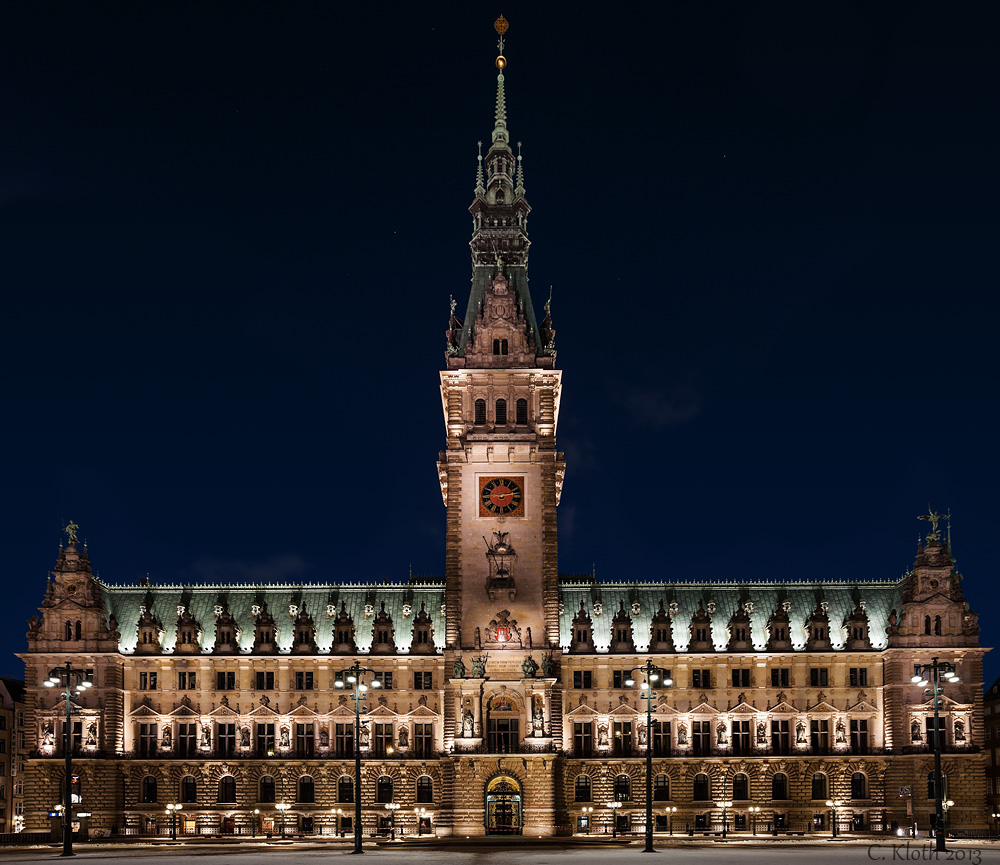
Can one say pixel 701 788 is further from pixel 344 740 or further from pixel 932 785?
pixel 344 740

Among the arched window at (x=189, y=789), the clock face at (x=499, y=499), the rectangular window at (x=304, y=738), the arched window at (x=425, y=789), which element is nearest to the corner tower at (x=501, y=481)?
the clock face at (x=499, y=499)

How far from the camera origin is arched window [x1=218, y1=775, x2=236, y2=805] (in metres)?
120

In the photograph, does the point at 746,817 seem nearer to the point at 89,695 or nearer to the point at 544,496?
the point at 544,496

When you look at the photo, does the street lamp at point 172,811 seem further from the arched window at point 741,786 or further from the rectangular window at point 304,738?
the arched window at point 741,786

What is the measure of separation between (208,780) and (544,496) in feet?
124

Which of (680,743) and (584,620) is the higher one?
(584,620)

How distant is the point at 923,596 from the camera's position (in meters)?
120

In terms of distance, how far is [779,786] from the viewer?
4668 inches

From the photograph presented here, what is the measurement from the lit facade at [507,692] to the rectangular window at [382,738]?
6.8 inches

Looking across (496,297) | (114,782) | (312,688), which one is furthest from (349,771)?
(496,297)

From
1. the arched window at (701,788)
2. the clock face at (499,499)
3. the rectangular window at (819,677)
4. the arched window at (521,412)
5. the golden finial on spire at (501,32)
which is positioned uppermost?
the golden finial on spire at (501,32)

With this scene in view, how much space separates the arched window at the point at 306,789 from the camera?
11956cm

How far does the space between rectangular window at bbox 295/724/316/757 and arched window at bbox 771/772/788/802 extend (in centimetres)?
3966

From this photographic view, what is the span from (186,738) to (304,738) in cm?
1025
